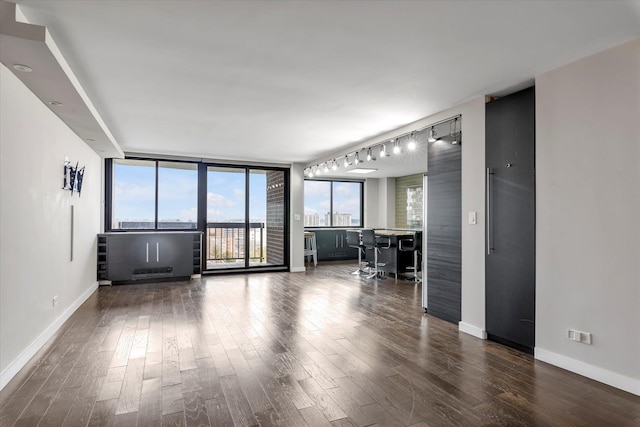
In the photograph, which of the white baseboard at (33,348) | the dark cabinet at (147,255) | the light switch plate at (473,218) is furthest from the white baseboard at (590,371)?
the dark cabinet at (147,255)

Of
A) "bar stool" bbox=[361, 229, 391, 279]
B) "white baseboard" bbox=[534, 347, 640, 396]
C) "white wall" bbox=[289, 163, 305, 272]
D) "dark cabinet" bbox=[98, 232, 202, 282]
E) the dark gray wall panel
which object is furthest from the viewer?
"white wall" bbox=[289, 163, 305, 272]

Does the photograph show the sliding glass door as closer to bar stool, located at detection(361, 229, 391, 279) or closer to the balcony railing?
the balcony railing

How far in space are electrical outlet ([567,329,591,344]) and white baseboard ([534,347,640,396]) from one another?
17 centimetres

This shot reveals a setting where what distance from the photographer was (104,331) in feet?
12.3

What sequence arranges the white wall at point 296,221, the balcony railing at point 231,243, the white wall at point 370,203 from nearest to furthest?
Result: the balcony railing at point 231,243 → the white wall at point 296,221 → the white wall at point 370,203

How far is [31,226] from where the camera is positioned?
3.15 metres

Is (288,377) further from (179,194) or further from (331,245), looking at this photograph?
(331,245)

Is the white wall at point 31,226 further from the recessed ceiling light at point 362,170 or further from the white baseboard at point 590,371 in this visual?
the recessed ceiling light at point 362,170

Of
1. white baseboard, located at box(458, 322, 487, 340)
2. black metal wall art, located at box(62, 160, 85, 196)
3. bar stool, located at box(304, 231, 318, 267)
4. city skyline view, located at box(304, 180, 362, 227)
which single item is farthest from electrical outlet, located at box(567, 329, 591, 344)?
city skyline view, located at box(304, 180, 362, 227)

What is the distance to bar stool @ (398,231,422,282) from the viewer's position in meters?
6.89

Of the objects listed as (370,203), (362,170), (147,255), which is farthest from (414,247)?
(147,255)

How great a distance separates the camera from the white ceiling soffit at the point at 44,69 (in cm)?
211

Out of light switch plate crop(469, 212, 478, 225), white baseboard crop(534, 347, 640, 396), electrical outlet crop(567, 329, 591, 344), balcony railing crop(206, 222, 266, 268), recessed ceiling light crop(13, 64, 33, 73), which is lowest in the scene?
white baseboard crop(534, 347, 640, 396)

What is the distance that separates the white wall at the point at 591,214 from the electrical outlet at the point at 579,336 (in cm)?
4
